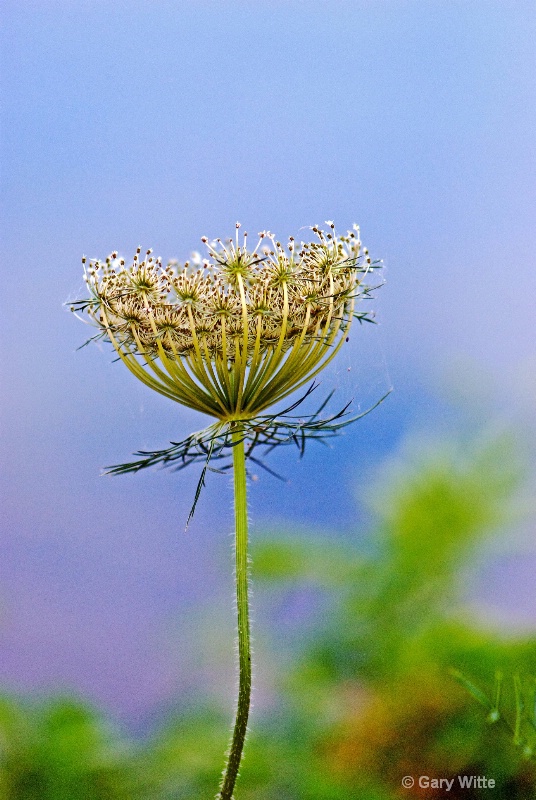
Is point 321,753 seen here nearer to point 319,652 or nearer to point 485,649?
point 319,652

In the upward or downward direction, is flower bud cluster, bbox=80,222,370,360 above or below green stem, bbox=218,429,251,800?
above

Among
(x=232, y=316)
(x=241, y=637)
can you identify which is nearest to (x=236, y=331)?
(x=232, y=316)

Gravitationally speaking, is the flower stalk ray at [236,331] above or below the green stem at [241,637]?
above

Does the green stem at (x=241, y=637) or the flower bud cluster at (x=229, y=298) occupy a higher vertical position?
the flower bud cluster at (x=229, y=298)

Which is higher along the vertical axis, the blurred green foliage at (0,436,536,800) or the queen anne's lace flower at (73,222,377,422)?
the queen anne's lace flower at (73,222,377,422)

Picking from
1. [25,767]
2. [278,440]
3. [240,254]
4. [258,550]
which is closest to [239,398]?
[278,440]

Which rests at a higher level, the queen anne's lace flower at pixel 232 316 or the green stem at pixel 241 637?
the queen anne's lace flower at pixel 232 316
